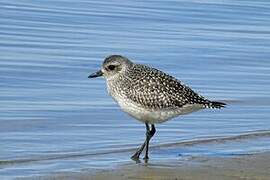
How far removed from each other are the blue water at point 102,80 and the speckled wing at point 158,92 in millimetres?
564

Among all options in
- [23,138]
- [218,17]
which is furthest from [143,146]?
[218,17]

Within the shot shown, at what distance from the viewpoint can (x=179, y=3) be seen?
19.8 meters

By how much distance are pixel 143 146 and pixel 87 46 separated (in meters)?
5.36

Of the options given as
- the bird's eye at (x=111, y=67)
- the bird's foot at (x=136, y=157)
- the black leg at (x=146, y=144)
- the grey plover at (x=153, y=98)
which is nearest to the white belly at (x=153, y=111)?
the grey plover at (x=153, y=98)

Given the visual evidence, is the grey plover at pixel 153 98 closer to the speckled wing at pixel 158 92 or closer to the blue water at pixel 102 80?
the speckled wing at pixel 158 92

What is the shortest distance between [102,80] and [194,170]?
4.63 metres

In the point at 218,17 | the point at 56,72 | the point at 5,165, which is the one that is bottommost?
the point at 5,165

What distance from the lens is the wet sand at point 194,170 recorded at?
933cm

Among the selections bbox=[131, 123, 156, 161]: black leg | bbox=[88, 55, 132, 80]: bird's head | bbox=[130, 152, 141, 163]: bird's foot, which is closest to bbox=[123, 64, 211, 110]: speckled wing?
bbox=[88, 55, 132, 80]: bird's head

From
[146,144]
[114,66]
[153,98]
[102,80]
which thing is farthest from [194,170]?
[102,80]

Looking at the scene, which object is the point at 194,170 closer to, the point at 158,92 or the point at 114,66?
the point at 158,92

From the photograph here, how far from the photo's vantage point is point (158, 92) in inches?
408

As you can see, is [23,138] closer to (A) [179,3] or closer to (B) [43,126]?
(B) [43,126]

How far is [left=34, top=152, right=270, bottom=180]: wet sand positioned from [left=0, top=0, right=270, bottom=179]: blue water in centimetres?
32
